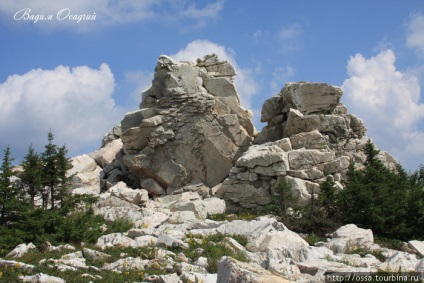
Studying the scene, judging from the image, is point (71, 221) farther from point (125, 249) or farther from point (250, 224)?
point (250, 224)

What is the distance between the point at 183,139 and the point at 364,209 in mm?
18397

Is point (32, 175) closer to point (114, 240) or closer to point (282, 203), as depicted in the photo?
point (114, 240)

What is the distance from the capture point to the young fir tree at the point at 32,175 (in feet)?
76.4

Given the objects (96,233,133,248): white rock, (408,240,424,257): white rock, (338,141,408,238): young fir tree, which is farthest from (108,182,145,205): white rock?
(408,240,424,257): white rock

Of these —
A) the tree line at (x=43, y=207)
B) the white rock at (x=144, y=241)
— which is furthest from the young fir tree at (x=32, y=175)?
the white rock at (x=144, y=241)

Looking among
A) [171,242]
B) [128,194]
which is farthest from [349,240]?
[128,194]

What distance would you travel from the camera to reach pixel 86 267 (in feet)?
45.4

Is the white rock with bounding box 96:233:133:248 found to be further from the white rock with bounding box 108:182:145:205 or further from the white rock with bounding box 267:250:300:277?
the white rock with bounding box 108:182:145:205

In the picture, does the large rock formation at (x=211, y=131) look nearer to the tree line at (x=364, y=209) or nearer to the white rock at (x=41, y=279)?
the tree line at (x=364, y=209)

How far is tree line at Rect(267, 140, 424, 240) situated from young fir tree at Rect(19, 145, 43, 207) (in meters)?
12.4

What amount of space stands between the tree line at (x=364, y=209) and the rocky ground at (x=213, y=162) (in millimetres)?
1903

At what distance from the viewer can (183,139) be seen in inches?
1542

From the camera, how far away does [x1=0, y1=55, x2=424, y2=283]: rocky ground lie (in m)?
18.9

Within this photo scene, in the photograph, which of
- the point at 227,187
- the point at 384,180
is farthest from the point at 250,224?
the point at 227,187
